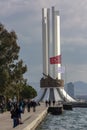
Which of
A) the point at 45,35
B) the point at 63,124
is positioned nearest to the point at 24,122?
the point at 63,124

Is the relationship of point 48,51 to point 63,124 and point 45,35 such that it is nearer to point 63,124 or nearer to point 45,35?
point 45,35

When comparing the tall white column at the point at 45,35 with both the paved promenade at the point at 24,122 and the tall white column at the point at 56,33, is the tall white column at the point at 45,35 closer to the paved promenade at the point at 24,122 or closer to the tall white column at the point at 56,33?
the tall white column at the point at 56,33

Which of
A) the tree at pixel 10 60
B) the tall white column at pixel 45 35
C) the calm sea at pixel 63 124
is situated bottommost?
the calm sea at pixel 63 124

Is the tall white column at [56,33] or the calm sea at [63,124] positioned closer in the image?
Answer: the calm sea at [63,124]

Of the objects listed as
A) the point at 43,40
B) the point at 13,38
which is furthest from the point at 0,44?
the point at 43,40

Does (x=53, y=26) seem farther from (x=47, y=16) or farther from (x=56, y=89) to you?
(x=56, y=89)

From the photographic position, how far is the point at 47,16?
165 m

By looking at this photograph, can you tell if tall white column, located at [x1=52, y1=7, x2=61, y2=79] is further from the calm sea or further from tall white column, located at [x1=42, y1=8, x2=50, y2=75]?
the calm sea

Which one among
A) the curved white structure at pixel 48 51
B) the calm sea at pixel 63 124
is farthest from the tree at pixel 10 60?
the curved white structure at pixel 48 51

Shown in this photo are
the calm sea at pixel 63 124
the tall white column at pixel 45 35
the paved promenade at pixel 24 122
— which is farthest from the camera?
the tall white column at pixel 45 35

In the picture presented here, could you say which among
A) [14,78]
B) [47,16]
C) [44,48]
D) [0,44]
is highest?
[47,16]

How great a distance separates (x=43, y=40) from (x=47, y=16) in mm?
7915

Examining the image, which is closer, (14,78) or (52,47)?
(14,78)

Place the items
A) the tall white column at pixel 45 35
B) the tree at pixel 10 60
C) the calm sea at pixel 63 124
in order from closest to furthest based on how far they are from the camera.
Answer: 1. the calm sea at pixel 63 124
2. the tree at pixel 10 60
3. the tall white column at pixel 45 35
